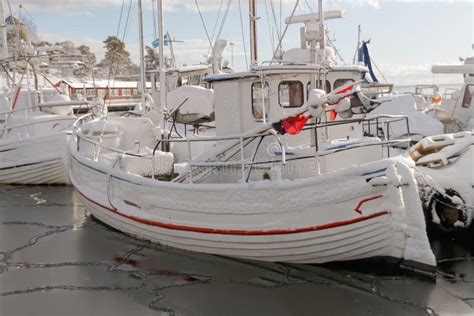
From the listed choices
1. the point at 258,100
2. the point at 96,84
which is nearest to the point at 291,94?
the point at 258,100

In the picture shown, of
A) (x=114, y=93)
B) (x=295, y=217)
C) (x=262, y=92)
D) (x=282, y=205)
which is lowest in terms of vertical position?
(x=295, y=217)

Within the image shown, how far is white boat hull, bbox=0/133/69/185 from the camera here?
1462 centimetres

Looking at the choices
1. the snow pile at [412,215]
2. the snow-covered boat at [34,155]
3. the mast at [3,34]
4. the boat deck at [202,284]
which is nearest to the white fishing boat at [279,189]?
the snow pile at [412,215]

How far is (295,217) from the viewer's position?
668 cm

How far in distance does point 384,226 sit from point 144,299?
3278 millimetres

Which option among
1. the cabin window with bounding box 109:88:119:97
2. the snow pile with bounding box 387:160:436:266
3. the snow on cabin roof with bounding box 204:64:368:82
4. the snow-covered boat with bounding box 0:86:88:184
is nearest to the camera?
the snow pile with bounding box 387:160:436:266

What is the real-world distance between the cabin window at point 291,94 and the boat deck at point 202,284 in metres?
2.73

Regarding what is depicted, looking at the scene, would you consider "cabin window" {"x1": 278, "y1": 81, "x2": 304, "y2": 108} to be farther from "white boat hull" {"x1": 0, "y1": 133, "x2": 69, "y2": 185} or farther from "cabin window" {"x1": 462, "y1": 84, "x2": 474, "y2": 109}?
"cabin window" {"x1": 462, "y1": 84, "x2": 474, "y2": 109}

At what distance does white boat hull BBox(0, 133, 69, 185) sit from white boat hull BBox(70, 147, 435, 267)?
24.2 feet

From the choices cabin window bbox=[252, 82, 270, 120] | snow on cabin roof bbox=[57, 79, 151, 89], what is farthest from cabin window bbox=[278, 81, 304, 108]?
snow on cabin roof bbox=[57, 79, 151, 89]

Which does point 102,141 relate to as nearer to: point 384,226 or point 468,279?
point 384,226

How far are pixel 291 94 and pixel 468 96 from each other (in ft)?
36.6

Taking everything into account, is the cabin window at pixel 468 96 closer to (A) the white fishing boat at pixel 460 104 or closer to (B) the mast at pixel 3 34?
(A) the white fishing boat at pixel 460 104

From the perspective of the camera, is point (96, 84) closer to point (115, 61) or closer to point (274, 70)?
point (115, 61)
